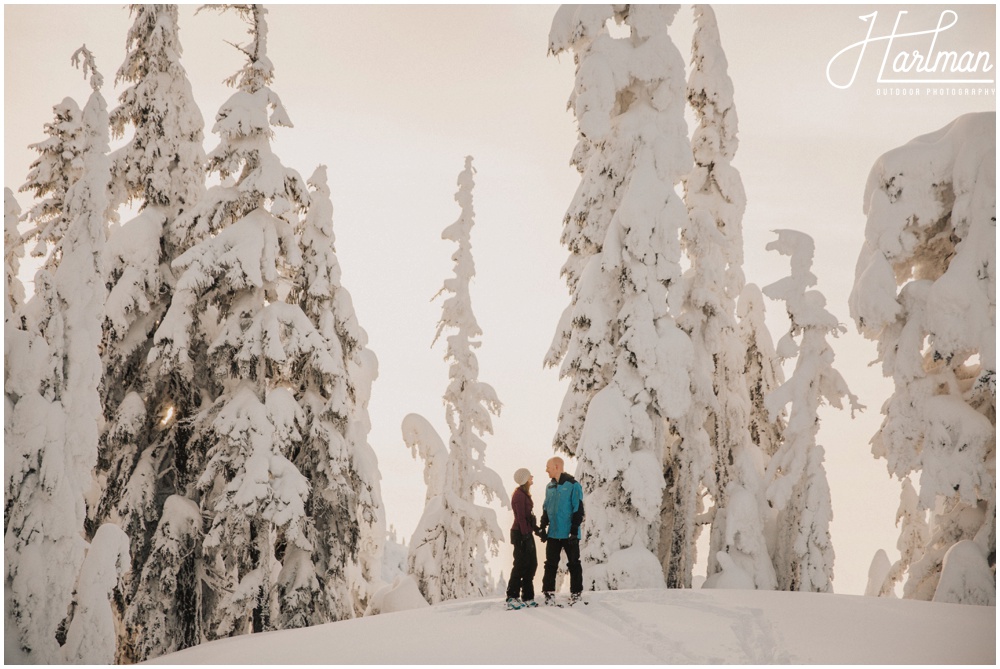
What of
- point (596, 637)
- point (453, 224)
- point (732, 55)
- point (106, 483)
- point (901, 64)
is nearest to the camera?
point (596, 637)

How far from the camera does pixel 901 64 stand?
1519 cm

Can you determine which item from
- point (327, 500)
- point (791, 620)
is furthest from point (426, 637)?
point (327, 500)

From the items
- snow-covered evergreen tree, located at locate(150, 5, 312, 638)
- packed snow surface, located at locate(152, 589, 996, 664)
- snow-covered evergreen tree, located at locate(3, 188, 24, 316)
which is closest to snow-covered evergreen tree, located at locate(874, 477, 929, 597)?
packed snow surface, located at locate(152, 589, 996, 664)

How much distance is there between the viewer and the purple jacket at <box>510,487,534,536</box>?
12.3m

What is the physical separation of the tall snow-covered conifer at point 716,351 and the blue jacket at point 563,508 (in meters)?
8.60

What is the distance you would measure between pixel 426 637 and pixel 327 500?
31.0 feet

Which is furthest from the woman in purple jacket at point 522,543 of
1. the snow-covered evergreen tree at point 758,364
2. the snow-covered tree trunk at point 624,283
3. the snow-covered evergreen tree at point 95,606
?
the snow-covered evergreen tree at point 758,364

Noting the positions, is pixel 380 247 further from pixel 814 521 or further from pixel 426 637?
pixel 426 637

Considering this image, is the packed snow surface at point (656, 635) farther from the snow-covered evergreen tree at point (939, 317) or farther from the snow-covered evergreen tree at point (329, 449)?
the snow-covered evergreen tree at point (329, 449)

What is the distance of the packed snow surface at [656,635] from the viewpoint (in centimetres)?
1033

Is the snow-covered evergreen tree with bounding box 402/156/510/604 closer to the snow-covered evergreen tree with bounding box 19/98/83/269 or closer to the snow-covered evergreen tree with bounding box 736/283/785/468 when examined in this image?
the snow-covered evergreen tree with bounding box 736/283/785/468

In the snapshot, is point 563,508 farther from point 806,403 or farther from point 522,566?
point 806,403

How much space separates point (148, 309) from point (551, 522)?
1255 centimetres

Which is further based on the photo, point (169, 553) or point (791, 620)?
point (169, 553)
